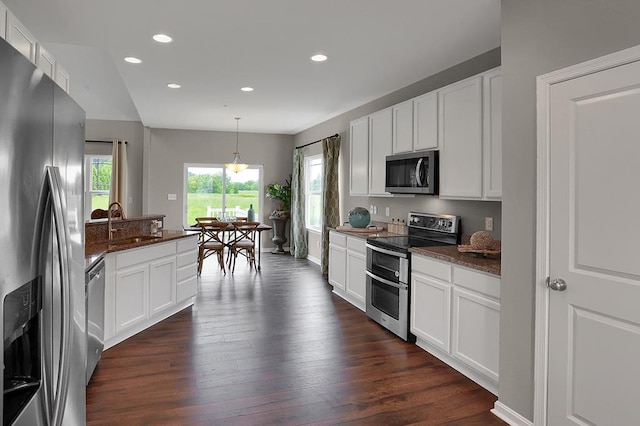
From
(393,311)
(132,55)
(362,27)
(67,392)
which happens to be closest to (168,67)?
(132,55)

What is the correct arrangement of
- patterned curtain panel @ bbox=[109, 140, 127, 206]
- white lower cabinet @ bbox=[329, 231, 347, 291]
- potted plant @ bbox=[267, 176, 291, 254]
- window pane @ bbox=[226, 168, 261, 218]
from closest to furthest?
white lower cabinet @ bbox=[329, 231, 347, 291], patterned curtain panel @ bbox=[109, 140, 127, 206], potted plant @ bbox=[267, 176, 291, 254], window pane @ bbox=[226, 168, 261, 218]

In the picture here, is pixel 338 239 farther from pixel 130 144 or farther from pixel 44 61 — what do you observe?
pixel 130 144

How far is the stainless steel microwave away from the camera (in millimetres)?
3914

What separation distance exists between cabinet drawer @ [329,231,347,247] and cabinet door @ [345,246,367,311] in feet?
0.58

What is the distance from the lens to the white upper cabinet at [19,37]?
2041 mm

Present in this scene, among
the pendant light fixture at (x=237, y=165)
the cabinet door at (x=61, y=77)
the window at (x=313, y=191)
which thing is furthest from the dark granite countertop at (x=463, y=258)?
the pendant light fixture at (x=237, y=165)

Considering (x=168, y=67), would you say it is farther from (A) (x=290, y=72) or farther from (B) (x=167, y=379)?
(B) (x=167, y=379)

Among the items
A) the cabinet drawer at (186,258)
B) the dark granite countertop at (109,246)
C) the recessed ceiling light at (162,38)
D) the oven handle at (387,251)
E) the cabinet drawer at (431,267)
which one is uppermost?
the recessed ceiling light at (162,38)

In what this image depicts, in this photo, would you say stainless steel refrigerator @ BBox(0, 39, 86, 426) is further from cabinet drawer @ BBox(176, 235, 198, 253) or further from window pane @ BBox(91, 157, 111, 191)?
window pane @ BBox(91, 157, 111, 191)

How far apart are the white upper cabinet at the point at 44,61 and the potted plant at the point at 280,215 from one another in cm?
622

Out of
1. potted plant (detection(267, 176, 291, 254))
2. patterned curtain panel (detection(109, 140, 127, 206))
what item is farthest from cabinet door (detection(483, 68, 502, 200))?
patterned curtain panel (detection(109, 140, 127, 206))

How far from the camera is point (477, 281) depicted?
2.88 metres

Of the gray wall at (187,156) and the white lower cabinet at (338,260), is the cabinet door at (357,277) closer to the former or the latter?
the white lower cabinet at (338,260)

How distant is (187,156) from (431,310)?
6.67 metres
